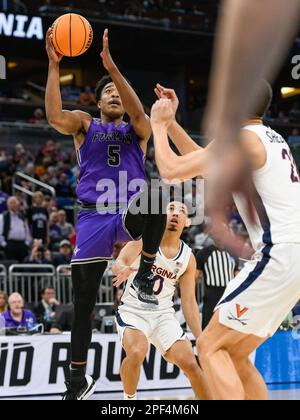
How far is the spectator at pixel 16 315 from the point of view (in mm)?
10195

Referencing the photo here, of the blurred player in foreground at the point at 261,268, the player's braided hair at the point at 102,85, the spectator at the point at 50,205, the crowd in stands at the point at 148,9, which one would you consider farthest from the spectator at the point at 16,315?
the crowd in stands at the point at 148,9

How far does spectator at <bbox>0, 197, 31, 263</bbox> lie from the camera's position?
13898mm

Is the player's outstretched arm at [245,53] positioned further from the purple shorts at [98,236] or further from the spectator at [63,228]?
the spectator at [63,228]

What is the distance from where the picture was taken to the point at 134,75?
2953 cm

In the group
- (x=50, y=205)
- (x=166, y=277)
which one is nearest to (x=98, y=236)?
(x=166, y=277)

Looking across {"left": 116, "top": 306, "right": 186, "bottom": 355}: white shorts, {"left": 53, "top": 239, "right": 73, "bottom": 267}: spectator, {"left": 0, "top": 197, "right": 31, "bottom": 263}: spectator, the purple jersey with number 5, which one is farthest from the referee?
{"left": 0, "top": 197, "right": 31, "bottom": 263}: spectator

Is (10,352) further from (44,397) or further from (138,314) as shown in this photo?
(138,314)

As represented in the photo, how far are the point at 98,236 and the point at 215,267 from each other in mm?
4777

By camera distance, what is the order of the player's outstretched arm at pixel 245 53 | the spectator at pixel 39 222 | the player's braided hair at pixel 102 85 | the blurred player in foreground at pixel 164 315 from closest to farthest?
the player's outstretched arm at pixel 245 53 → the player's braided hair at pixel 102 85 → the blurred player in foreground at pixel 164 315 → the spectator at pixel 39 222

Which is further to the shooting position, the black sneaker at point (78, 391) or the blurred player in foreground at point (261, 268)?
the black sneaker at point (78, 391)

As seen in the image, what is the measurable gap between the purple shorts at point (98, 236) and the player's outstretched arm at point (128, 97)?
80 cm

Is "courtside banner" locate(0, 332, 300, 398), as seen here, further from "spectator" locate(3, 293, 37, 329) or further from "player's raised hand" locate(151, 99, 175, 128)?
"player's raised hand" locate(151, 99, 175, 128)

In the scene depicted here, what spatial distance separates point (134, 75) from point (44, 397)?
73.1ft
